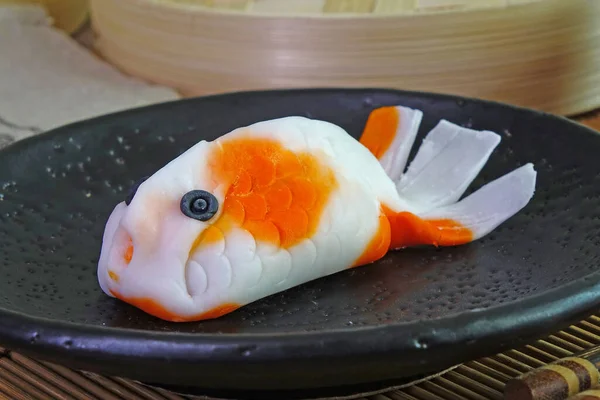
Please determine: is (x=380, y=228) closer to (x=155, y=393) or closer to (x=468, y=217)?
(x=468, y=217)

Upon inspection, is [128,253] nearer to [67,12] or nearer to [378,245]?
[378,245]

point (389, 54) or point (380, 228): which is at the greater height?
point (389, 54)

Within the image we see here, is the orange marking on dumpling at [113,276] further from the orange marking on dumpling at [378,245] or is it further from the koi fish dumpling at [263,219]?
the orange marking on dumpling at [378,245]

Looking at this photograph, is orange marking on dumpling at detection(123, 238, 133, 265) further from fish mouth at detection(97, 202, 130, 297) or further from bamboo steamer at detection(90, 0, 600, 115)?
bamboo steamer at detection(90, 0, 600, 115)

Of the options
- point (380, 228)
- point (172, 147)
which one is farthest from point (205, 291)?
point (172, 147)

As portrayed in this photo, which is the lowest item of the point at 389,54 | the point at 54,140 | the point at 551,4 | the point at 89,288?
the point at 89,288

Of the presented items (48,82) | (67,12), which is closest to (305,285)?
(48,82)

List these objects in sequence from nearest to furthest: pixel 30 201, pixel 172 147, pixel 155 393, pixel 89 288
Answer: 1. pixel 155 393
2. pixel 89 288
3. pixel 30 201
4. pixel 172 147
